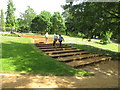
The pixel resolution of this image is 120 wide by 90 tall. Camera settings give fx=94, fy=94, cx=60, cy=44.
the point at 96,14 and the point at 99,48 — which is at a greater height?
the point at 96,14

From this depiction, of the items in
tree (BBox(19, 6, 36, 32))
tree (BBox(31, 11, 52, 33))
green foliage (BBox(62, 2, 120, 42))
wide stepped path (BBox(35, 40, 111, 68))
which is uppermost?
tree (BBox(19, 6, 36, 32))

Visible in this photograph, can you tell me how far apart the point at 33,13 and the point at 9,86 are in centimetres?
7021

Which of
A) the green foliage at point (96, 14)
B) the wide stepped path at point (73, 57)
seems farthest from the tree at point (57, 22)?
the wide stepped path at point (73, 57)

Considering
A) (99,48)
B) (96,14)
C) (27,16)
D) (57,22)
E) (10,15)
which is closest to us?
(96,14)

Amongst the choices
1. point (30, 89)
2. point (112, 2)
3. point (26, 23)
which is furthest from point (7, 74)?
point (26, 23)

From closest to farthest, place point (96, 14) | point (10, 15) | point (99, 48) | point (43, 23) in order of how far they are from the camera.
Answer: point (96, 14) < point (99, 48) < point (10, 15) < point (43, 23)

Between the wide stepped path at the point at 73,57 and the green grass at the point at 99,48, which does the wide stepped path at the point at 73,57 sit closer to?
the wide stepped path at the point at 73,57

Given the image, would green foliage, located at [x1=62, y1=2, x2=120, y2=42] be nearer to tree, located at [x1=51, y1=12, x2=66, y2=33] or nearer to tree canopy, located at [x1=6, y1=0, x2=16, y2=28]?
tree, located at [x1=51, y1=12, x2=66, y2=33]

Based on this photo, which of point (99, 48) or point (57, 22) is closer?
point (99, 48)

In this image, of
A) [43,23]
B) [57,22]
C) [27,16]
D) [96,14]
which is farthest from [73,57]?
[27,16]

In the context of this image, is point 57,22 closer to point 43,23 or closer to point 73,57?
point 43,23

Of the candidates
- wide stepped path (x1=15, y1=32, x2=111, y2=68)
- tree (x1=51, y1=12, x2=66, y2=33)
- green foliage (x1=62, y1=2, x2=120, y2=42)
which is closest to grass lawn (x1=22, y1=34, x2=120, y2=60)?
wide stepped path (x1=15, y1=32, x2=111, y2=68)

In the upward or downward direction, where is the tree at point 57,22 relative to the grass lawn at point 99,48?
upward

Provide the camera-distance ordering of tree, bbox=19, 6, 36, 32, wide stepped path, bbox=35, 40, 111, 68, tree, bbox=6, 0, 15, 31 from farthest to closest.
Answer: tree, bbox=19, 6, 36, 32 < tree, bbox=6, 0, 15, 31 < wide stepped path, bbox=35, 40, 111, 68
